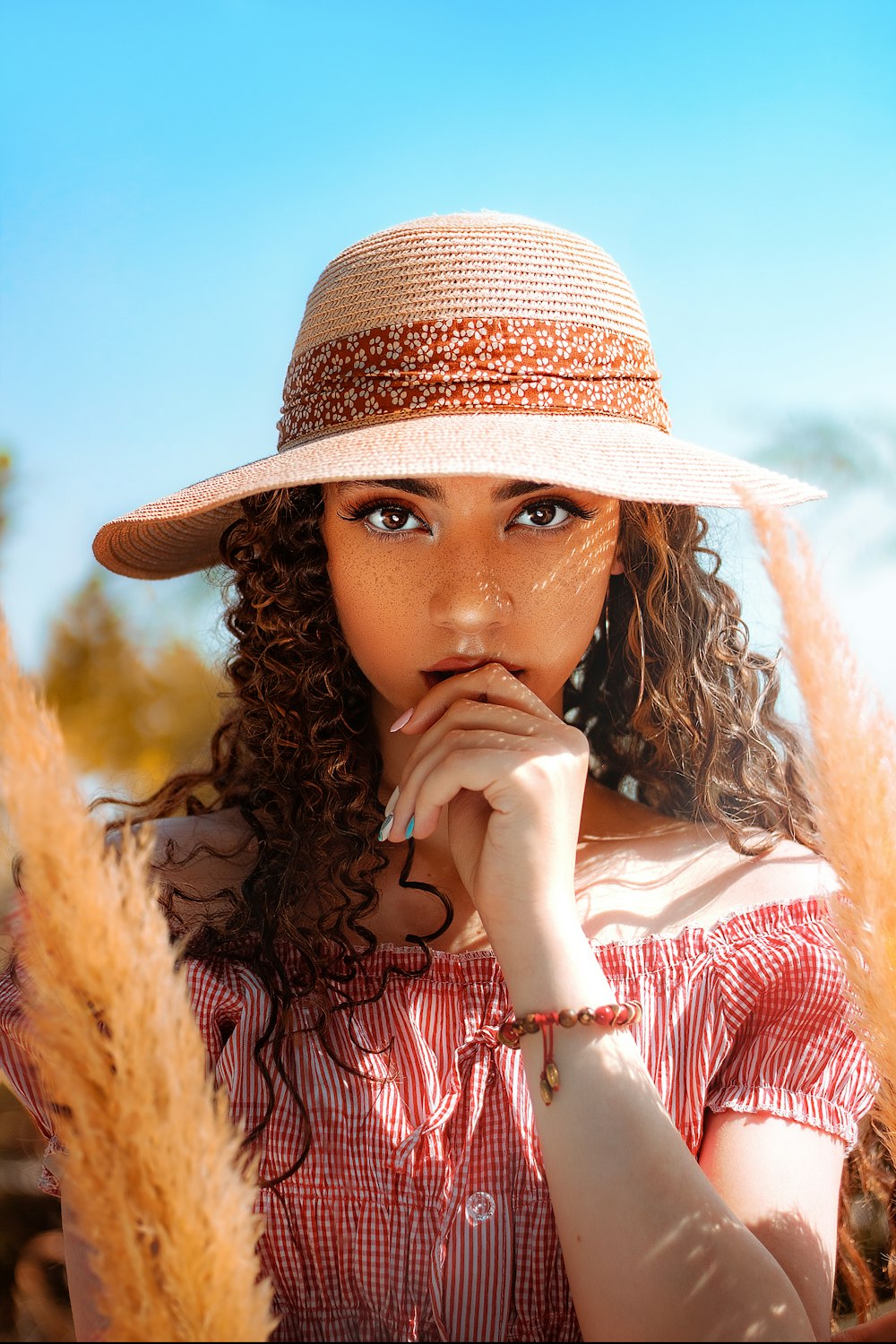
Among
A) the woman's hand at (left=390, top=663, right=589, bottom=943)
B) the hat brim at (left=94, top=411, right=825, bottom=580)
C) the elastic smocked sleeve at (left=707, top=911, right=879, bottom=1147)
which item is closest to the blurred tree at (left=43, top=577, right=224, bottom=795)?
the hat brim at (left=94, top=411, right=825, bottom=580)

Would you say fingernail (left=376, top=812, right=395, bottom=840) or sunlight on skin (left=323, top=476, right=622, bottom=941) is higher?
sunlight on skin (left=323, top=476, right=622, bottom=941)

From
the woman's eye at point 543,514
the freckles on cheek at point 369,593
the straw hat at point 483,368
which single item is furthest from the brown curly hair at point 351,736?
the woman's eye at point 543,514

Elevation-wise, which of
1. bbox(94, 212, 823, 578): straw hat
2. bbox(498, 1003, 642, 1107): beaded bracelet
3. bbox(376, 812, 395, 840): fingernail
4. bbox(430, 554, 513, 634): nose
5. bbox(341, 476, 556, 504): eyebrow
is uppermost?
bbox(94, 212, 823, 578): straw hat

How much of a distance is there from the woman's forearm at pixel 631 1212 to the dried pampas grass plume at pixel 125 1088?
51 centimetres

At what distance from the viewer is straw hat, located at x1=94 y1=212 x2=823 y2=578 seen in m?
1.56

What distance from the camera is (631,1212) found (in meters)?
1.31

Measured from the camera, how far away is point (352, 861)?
1.85 m

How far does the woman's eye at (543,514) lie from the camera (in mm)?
1657

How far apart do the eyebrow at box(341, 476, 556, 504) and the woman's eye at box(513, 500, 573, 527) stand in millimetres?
40

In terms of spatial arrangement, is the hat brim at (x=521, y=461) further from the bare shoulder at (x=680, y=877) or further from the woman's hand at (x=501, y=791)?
the bare shoulder at (x=680, y=877)

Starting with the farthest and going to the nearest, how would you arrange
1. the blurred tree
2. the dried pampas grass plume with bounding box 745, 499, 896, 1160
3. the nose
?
the blurred tree
the nose
the dried pampas grass plume with bounding box 745, 499, 896, 1160

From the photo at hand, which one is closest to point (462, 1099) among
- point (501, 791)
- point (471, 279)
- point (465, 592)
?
point (501, 791)

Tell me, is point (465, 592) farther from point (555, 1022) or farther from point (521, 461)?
point (555, 1022)

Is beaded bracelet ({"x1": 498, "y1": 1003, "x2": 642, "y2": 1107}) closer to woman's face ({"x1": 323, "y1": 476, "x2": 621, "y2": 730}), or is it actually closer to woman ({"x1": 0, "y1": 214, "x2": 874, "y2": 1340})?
woman ({"x1": 0, "y1": 214, "x2": 874, "y2": 1340})
